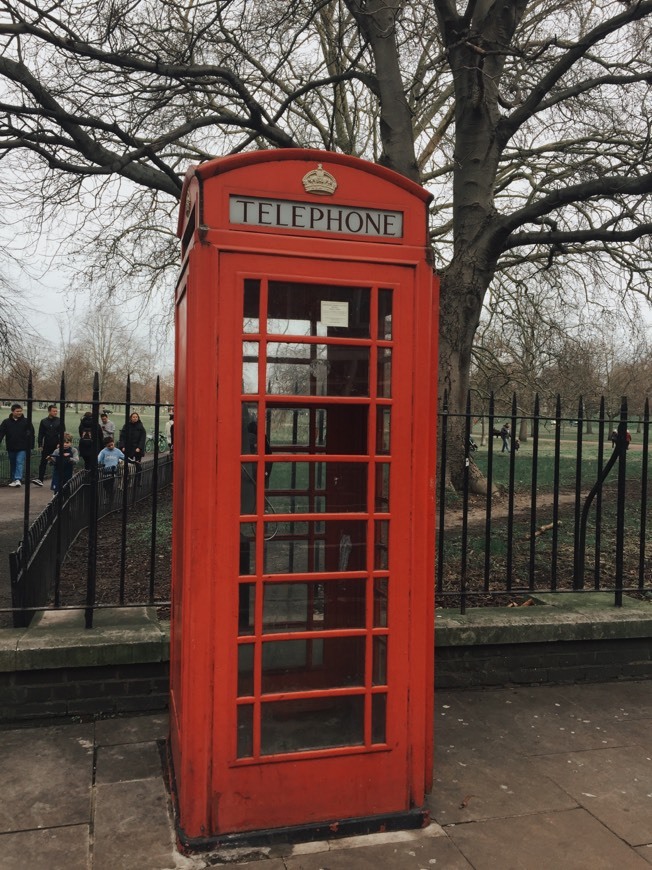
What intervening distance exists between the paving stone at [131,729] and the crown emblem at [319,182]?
2836 mm

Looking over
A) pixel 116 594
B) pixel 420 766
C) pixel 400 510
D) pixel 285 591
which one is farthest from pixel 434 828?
pixel 116 594

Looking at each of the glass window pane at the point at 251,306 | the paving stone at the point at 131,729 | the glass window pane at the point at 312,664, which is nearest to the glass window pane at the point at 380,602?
the glass window pane at the point at 312,664

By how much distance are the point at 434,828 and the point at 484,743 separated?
33.9 inches

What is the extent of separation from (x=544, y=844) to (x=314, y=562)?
1.44 meters

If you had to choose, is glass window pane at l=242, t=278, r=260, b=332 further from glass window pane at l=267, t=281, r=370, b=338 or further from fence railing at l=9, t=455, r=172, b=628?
fence railing at l=9, t=455, r=172, b=628

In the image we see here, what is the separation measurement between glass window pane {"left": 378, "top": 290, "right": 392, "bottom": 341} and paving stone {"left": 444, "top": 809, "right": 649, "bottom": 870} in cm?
206

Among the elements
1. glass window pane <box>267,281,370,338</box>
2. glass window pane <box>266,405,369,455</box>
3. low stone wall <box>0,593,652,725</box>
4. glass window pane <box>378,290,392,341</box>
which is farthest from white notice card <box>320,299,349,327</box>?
low stone wall <box>0,593,652,725</box>

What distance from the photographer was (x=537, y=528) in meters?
9.46

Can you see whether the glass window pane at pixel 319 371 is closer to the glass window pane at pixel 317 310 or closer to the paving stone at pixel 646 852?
the glass window pane at pixel 317 310

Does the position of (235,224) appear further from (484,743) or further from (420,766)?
(484,743)

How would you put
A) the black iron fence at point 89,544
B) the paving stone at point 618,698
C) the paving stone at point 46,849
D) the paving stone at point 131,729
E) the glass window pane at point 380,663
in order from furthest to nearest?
the paving stone at point 618,698
the black iron fence at point 89,544
the paving stone at point 131,729
the glass window pane at point 380,663
the paving stone at point 46,849

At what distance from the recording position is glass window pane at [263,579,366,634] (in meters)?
2.85

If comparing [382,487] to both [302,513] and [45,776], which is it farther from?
[45,776]

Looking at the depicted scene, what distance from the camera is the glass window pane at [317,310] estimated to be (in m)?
2.69
